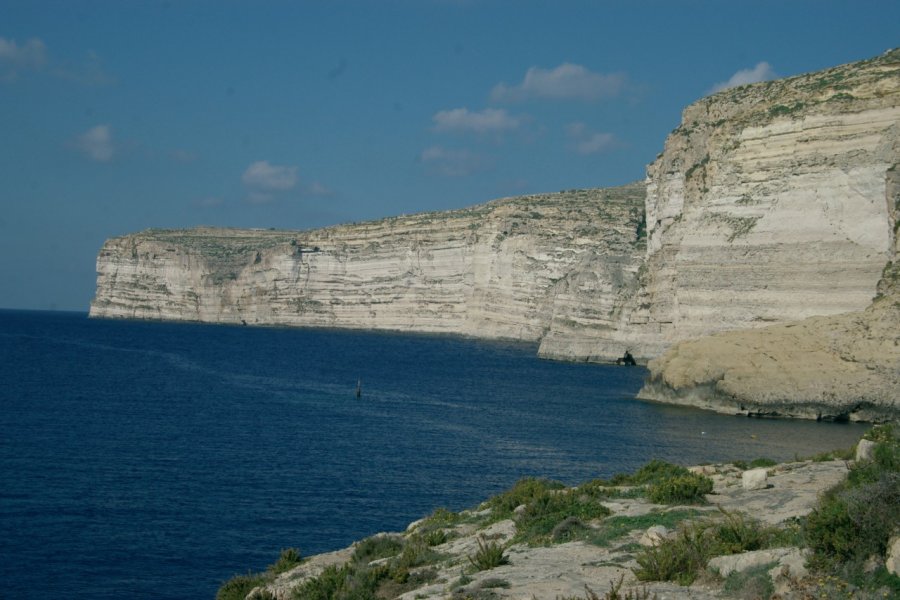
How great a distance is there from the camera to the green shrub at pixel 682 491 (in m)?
15.6

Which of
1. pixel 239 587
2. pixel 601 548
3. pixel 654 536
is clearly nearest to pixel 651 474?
pixel 601 548

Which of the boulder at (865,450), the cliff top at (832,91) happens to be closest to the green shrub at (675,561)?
the boulder at (865,450)

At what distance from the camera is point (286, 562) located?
16812mm

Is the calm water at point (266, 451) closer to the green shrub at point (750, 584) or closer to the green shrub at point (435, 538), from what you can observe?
the green shrub at point (435, 538)

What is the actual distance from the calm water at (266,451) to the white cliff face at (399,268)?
34.6 m

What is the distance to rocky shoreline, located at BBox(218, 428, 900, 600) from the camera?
34.6 feet

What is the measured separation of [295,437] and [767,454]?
55.6 ft

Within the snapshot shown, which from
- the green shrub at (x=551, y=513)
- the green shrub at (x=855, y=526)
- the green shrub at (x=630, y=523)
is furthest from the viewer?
the green shrub at (x=551, y=513)

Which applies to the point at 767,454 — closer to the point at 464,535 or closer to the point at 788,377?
the point at 788,377

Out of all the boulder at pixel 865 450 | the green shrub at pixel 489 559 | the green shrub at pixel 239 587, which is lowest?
the green shrub at pixel 239 587

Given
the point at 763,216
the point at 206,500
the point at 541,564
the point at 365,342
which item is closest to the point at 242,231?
the point at 365,342

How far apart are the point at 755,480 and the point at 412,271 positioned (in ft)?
337

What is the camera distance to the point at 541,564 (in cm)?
1270

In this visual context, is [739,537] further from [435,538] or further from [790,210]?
[790,210]
